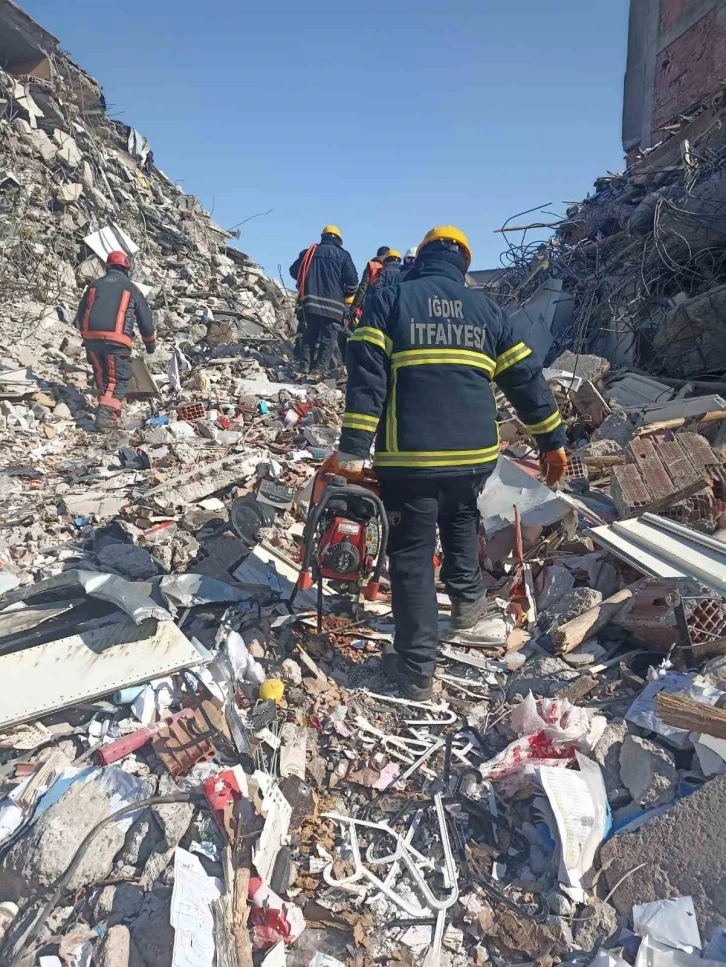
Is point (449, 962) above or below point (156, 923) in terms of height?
below

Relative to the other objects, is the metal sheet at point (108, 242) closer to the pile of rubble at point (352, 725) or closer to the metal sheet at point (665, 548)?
the pile of rubble at point (352, 725)

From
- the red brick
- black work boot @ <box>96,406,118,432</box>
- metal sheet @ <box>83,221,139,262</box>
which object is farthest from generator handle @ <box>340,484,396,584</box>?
metal sheet @ <box>83,221,139,262</box>

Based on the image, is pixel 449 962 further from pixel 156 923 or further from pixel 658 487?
pixel 658 487

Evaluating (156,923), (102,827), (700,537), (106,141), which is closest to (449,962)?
(156,923)

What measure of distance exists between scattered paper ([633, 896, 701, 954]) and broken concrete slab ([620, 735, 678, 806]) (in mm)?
349

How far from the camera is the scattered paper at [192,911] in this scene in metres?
1.68

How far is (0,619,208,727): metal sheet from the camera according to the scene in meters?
2.58

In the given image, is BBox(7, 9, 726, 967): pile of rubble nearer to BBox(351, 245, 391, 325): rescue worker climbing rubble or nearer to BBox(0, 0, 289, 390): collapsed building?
BBox(351, 245, 391, 325): rescue worker climbing rubble

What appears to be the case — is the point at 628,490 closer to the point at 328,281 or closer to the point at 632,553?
the point at 632,553

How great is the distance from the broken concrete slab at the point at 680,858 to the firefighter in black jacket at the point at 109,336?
595 centimetres

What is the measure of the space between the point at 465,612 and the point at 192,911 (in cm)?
179

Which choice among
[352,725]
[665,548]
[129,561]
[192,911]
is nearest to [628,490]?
[665,548]

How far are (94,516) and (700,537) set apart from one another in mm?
3770

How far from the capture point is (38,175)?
31.3ft
